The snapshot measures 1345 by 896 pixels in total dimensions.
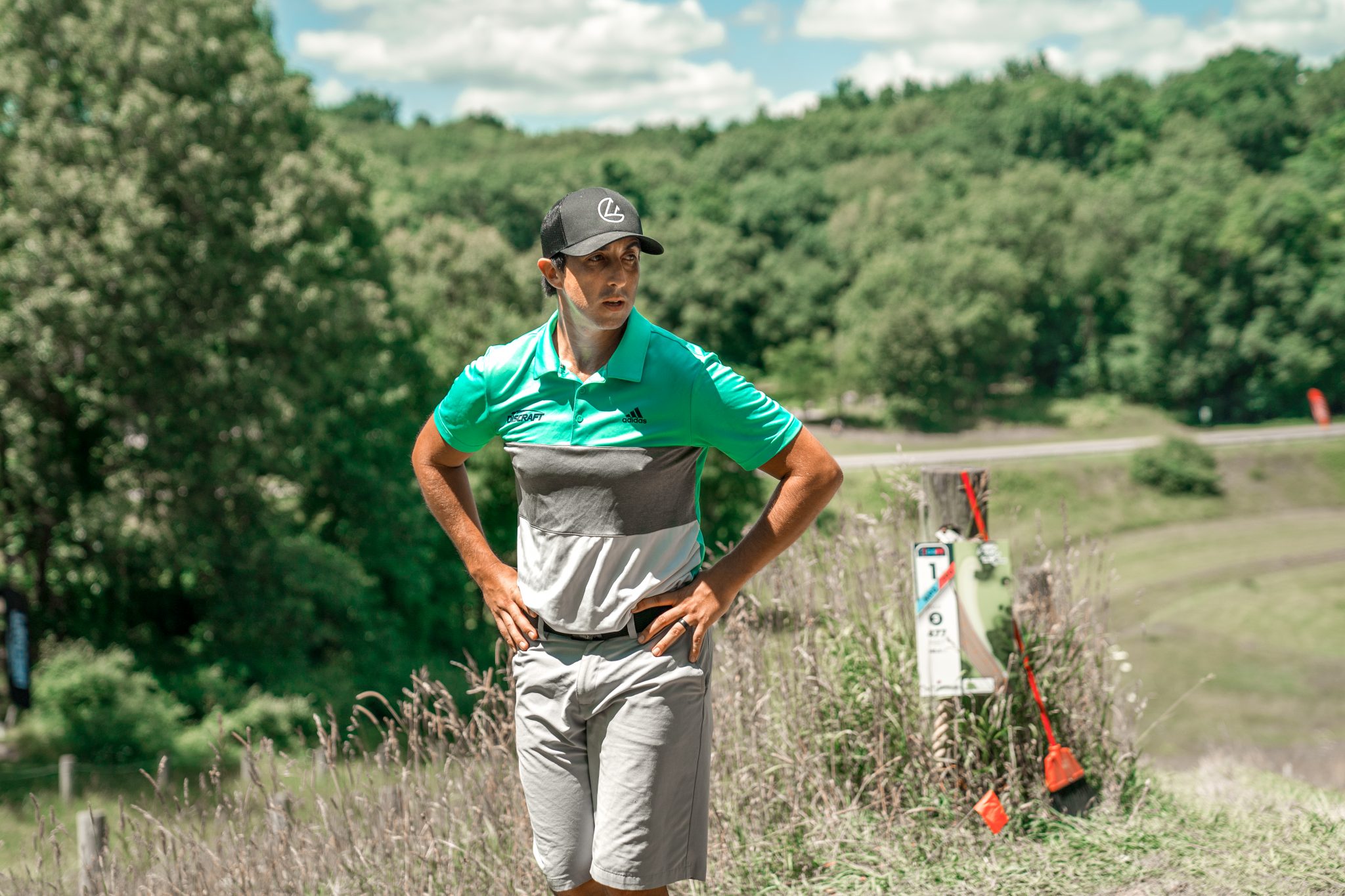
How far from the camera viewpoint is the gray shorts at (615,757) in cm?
240

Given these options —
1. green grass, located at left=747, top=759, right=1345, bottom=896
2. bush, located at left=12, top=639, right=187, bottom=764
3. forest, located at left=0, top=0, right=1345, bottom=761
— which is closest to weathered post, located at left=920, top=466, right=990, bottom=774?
green grass, located at left=747, top=759, right=1345, bottom=896

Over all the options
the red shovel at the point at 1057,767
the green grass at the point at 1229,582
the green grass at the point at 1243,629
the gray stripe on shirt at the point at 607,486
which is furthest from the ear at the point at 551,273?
the green grass at the point at 1243,629

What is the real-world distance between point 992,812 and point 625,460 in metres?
1.91

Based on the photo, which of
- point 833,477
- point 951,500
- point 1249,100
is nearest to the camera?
point 833,477

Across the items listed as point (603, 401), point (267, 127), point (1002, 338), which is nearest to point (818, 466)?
point (603, 401)

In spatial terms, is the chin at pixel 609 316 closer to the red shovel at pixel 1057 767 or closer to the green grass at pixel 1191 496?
the red shovel at pixel 1057 767

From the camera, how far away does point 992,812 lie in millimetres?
3504

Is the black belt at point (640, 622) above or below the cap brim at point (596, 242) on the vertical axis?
below

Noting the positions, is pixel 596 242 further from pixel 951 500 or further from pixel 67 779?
pixel 67 779

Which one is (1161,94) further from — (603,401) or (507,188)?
(603,401)

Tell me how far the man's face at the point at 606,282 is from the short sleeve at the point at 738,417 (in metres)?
0.23

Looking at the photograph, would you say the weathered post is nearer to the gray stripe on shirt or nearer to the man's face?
the gray stripe on shirt

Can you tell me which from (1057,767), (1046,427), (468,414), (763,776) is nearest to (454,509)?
(468,414)

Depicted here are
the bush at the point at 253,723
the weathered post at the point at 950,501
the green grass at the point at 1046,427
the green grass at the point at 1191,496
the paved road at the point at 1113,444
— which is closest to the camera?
the weathered post at the point at 950,501
